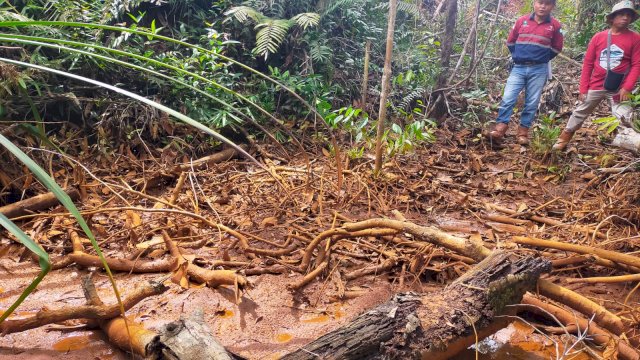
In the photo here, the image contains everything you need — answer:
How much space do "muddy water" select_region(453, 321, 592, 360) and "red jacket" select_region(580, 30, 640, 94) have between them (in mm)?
3019

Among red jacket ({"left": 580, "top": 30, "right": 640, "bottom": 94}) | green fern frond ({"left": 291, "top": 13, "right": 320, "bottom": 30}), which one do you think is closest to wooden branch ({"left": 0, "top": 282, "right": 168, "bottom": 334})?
green fern frond ({"left": 291, "top": 13, "right": 320, "bottom": 30})

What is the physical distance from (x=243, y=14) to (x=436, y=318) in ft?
14.0

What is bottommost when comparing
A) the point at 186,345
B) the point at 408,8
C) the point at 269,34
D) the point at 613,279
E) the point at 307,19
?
the point at 613,279

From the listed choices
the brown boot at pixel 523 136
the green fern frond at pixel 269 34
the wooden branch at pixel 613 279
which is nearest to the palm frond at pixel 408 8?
the green fern frond at pixel 269 34

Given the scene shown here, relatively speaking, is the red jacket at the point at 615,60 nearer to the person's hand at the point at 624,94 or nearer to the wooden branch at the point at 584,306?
the person's hand at the point at 624,94

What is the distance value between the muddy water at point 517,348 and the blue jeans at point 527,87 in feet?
11.0

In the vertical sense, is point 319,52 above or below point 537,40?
below

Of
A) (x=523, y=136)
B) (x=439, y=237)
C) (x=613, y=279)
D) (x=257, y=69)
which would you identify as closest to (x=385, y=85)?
(x=439, y=237)

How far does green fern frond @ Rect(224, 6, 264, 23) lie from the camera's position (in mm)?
4789

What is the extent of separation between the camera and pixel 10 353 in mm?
1722

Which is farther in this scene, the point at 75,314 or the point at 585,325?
the point at 585,325

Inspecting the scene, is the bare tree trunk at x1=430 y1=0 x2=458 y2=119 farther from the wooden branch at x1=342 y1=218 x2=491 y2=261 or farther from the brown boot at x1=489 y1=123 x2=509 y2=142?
the wooden branch at x1=342 y1=218 x2=491 y2=261

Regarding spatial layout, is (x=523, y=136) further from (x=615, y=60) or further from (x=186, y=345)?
(x=186, y=345)

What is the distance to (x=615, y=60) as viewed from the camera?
156 inches
